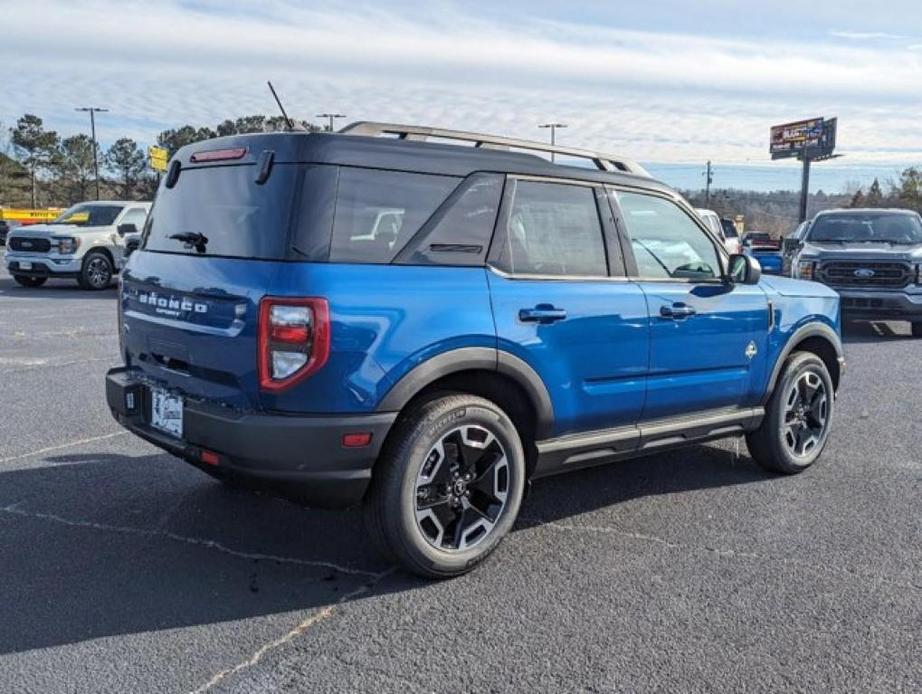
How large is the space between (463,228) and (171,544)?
6.77 ft

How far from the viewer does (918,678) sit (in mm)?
3096

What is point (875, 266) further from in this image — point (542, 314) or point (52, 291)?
point (52, 291)

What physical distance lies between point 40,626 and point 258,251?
5.49 ft

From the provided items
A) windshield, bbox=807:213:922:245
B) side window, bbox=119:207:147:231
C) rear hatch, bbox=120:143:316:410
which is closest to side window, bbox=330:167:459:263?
rear hatch, bbox=120:143:316:410

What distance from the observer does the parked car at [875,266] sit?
1216 centimetres

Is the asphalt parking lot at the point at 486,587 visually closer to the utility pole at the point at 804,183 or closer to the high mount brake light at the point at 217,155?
the high mount brake light at the point at 217,155

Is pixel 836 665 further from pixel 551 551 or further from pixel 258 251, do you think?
pixel 258 251

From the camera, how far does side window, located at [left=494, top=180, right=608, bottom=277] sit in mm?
4113

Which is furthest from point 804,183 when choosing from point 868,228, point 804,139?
point 868,228

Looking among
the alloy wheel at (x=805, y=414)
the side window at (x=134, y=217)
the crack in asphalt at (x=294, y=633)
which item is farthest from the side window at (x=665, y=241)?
the side window at (x=134, y=217)

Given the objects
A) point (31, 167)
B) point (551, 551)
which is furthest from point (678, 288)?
point (31, 167)

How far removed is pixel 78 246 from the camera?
1731 cm

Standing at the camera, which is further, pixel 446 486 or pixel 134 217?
pixel 134 217

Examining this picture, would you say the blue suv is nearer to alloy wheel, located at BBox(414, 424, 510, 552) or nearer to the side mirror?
alloy wheel, located at BBox(414, 424, 510, 552)
